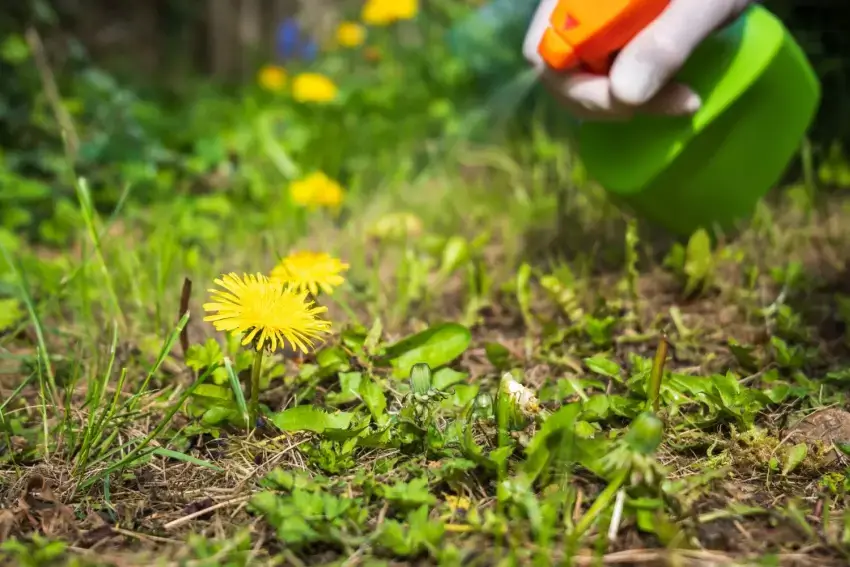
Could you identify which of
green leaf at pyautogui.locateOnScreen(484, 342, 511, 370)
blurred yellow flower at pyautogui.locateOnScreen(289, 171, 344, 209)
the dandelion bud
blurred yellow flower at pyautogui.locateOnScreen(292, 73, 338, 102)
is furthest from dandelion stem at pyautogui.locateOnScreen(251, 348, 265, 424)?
blurred yellow flower at pyautogui.locateOnScreen(292, 73, 338, 102)

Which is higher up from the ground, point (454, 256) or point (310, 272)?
point (310, 272)

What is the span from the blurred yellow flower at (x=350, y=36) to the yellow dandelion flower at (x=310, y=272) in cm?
212

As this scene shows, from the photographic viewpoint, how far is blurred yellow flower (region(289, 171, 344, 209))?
91.9 inches

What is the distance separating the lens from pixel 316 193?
7.66 ft

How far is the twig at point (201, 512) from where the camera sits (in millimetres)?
1162

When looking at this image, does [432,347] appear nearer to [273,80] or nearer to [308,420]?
[308,420]

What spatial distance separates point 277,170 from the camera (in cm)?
266

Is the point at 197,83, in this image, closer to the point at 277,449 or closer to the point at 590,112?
the point at 590,112

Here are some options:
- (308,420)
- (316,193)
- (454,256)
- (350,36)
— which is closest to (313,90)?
(350,36)

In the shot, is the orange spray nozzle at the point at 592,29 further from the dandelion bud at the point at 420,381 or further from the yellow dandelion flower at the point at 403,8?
the yellow dandelion flower at the point at 403,8

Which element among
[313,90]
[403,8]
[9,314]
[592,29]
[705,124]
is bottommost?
[9,314]

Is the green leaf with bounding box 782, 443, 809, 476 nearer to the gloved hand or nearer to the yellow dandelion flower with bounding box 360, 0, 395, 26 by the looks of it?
the gloved hand

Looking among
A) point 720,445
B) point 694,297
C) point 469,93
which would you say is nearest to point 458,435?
point 720,445

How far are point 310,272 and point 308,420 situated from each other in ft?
0.96
